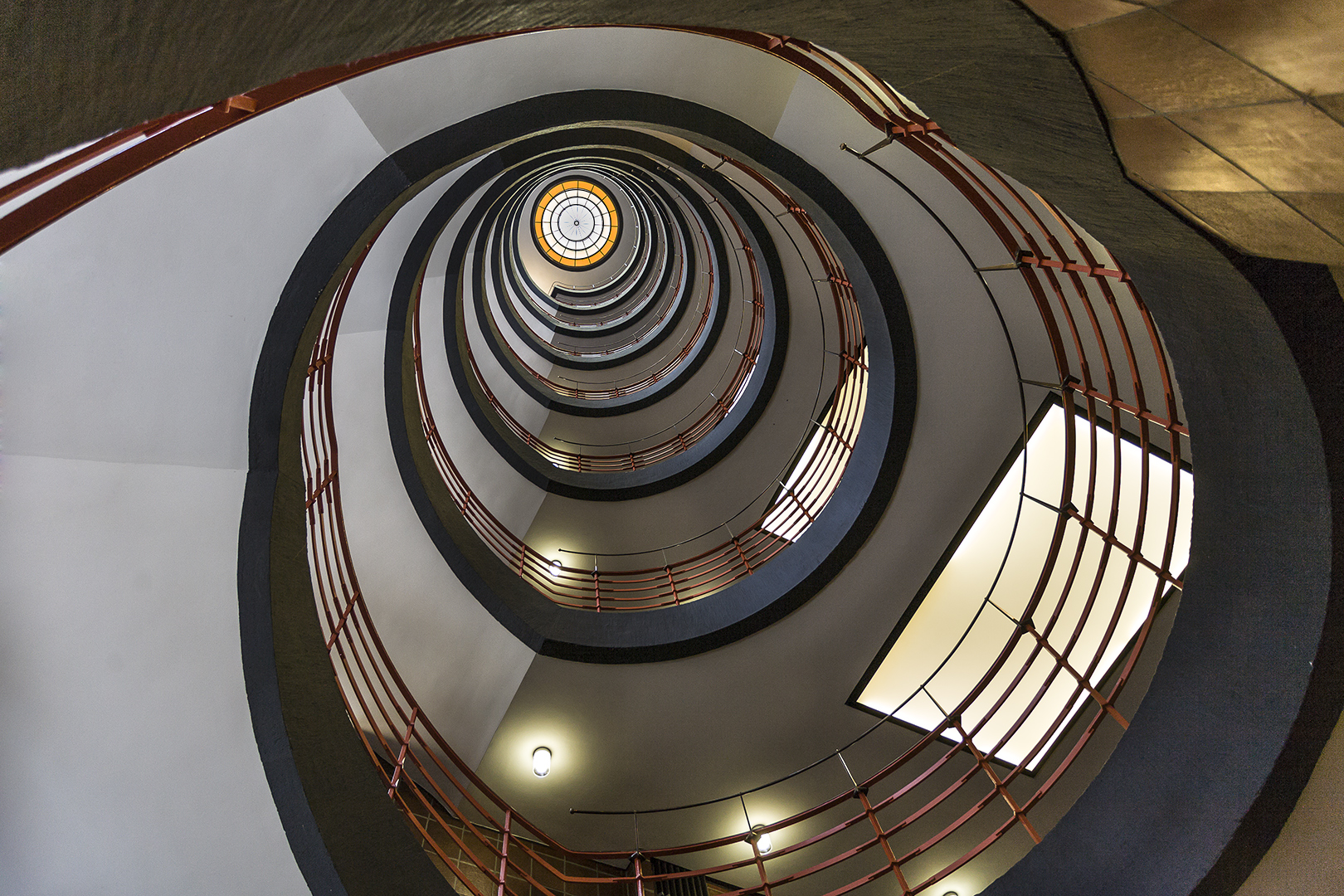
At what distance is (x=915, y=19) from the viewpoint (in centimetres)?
171

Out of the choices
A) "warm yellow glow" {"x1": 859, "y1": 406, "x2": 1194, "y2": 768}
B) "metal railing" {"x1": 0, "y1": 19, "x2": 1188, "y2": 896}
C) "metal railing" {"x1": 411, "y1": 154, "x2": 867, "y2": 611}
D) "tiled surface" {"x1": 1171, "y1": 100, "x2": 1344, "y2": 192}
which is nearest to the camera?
"tiled surface" {"x1": 1171, "y1": 100, "x2": 1344, "y2": 192}

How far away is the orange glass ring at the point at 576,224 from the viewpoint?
54.6 ft

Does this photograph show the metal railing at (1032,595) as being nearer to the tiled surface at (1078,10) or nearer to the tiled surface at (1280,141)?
the tiled surface at (1078,10)

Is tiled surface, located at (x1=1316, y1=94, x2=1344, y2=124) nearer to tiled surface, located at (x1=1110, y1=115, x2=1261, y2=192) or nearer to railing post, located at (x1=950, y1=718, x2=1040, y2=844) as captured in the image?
tiled surface, located at (x1=1110, y1=115, x2=1261, y2=192)

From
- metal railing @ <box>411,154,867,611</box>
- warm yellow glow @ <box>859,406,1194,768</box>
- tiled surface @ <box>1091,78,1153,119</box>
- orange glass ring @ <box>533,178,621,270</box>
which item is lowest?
tiled surface @ <box>1091,78,1153,119</box>

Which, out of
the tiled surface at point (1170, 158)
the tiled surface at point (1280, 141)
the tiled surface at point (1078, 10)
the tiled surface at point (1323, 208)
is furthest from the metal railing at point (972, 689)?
the tiled surface at point (1078, 10)

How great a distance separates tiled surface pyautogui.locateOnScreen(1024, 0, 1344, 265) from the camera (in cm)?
120

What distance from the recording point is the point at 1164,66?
1400 mm

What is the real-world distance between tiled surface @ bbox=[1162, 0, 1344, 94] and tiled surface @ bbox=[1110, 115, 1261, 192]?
29 cm

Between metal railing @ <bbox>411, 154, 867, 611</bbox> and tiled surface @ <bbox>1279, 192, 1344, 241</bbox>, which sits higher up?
metal railing @ <bbox>411, 154, 867, 611</bbox>

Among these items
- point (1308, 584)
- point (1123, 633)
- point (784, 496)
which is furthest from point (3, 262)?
point (1123, 633)

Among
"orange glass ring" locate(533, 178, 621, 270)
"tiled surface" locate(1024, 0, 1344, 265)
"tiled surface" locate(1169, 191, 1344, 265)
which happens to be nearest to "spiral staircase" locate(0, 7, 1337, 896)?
"tiled surface" locate(1169, 191, 1344, 265)

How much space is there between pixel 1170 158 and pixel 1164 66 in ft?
1.03

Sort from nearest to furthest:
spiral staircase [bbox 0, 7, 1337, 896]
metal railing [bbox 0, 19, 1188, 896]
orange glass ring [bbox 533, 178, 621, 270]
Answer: metal railing [bbox 0, 19, 1188, 896] → spiral staircase [bbox 0, 7, 1337, 896] → orange glass ring [bbox 533, 178, 621, 270]
